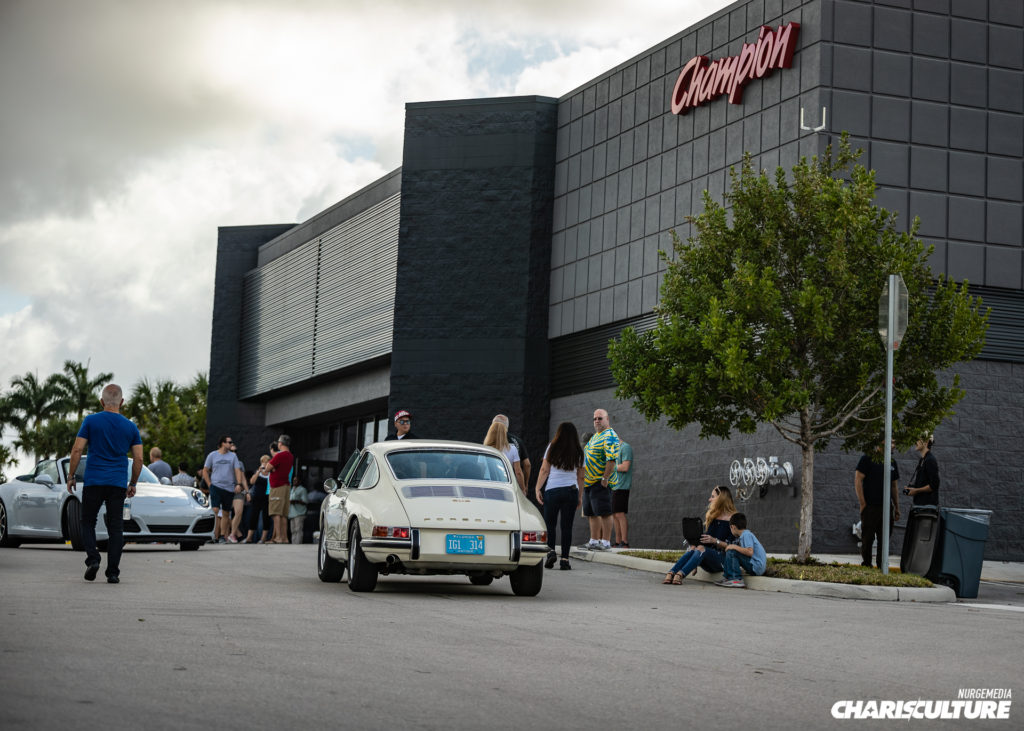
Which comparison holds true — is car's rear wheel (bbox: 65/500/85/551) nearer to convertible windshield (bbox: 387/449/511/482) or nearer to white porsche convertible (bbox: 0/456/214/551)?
white porsche convertible (bbox: 0/456/214/551)

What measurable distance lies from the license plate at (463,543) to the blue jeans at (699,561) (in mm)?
3703

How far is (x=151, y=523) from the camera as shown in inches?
707

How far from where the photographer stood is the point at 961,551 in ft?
48.3

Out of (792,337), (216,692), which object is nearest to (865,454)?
(792,337)

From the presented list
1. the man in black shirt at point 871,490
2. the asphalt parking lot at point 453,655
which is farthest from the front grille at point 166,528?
the man in black shirt at point 871,490

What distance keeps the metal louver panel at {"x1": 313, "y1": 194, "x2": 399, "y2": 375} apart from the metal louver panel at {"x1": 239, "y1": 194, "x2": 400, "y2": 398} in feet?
0.08

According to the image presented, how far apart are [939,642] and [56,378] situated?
85.3 m

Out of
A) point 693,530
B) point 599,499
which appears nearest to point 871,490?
point 693,530

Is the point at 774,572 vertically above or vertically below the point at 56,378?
below

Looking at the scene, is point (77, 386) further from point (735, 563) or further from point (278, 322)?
point (735, 563)

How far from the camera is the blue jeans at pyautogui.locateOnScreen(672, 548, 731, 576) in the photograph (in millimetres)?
14828

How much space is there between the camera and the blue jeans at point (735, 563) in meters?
14.9

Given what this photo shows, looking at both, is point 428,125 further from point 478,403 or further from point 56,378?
point 56,378

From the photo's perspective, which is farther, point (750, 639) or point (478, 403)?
point (478, 403)
